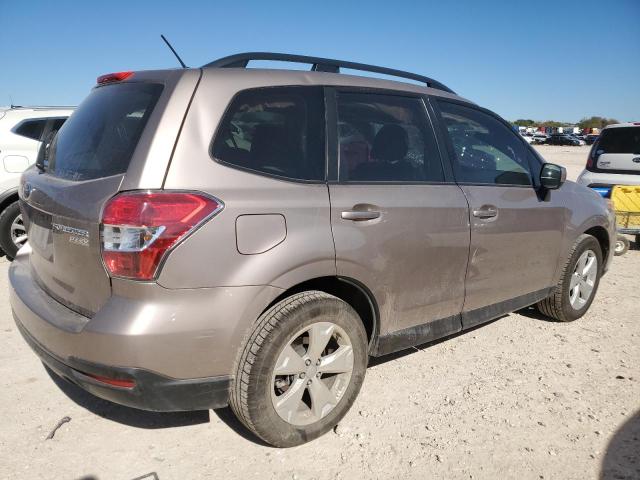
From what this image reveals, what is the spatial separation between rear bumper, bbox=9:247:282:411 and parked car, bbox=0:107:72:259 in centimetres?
404

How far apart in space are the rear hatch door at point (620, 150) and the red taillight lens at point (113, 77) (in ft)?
23.8

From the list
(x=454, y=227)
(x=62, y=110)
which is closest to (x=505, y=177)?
(x=454, y=227)

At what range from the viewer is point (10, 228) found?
18.7 feet

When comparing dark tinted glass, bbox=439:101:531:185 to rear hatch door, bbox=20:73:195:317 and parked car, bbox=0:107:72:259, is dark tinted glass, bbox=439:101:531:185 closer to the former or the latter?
rear hatch door, bbox=20:73:195:317

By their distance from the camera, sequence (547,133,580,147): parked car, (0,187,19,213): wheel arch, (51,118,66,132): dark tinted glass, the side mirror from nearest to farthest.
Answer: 1. the side mirror
2. (0,187,19,213): wheel arch
3. (51,118,66,132): dark tinted glass
4. (547,133,580,147): parked car

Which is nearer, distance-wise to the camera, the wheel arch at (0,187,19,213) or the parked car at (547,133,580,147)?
the wheel arch at (0,187,19,213)

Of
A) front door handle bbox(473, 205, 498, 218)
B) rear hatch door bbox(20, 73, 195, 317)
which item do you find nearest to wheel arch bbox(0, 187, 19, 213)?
rear hatch door bbox(20, 73, 195, 317)

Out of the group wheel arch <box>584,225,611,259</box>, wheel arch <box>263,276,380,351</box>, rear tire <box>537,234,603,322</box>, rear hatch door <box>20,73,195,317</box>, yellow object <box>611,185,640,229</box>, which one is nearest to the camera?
rear hatch door <box>20,73,195,317</box>

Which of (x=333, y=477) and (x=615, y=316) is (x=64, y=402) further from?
(x=615, y=316)

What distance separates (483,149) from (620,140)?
5.36 meters

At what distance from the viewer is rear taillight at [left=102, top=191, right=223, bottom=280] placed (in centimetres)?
200

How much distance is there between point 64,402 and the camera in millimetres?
2893

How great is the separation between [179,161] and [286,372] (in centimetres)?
107

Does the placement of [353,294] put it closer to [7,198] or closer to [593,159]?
[7,198]
